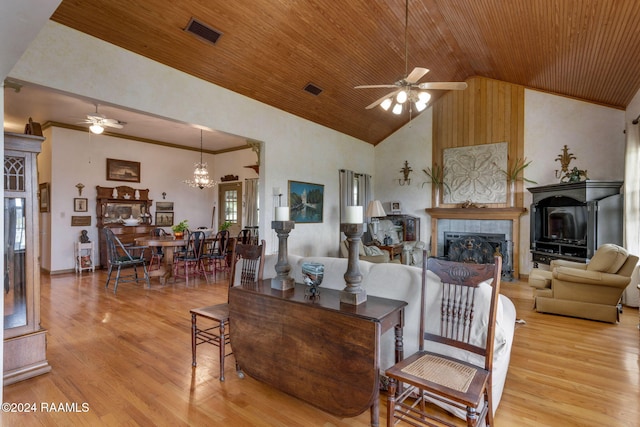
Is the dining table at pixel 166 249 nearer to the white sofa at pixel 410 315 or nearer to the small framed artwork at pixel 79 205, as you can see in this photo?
the small framed artwork at pixel 79 205

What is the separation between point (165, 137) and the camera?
7.95m

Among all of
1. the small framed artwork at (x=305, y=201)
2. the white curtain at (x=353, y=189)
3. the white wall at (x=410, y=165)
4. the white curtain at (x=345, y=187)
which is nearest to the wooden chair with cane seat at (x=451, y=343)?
the small framed artwork at (x=305, y=201)

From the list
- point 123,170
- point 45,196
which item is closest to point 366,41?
point 123,170

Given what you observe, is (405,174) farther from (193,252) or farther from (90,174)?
(90,174)

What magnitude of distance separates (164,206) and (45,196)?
2412mm

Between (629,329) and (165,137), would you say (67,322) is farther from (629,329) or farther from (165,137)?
(629,329)

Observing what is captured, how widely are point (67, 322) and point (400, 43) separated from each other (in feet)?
18.9

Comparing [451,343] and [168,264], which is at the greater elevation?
[451,343]

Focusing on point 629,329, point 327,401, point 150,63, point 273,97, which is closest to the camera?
point 327,401

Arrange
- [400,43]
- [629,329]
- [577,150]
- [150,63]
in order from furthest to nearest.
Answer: [577,150]
[400,43]
[150,63]
[629,329]

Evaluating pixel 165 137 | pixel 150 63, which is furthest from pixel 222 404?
pixel 165 137

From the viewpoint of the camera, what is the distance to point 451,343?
1889mm

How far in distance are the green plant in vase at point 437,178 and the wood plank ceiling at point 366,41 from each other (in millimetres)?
2092

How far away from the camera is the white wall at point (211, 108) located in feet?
10.5
